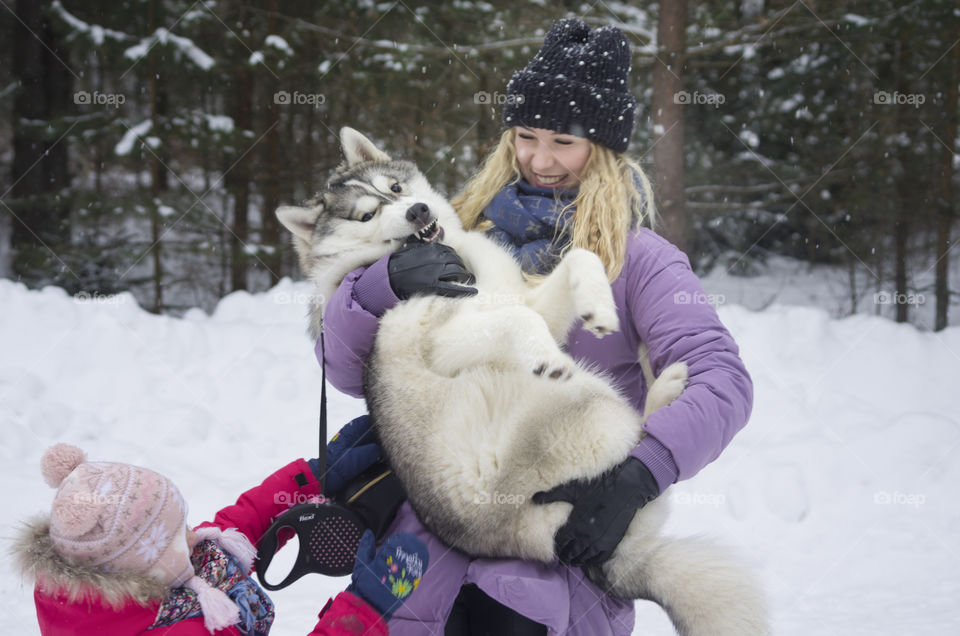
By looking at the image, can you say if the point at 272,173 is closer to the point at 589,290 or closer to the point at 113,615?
the point at 589,290

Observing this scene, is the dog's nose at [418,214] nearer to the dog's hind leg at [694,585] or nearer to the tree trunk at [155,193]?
the dog's hind leg at [694,585]

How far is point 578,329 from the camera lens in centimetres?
245

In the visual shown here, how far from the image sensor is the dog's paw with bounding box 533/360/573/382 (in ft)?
6.64

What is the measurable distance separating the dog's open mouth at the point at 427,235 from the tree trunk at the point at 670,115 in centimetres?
575

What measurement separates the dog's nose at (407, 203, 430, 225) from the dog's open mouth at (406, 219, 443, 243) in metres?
0.03

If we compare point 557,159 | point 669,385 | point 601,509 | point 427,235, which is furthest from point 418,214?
point 601,509

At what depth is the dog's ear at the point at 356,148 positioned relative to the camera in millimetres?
3057

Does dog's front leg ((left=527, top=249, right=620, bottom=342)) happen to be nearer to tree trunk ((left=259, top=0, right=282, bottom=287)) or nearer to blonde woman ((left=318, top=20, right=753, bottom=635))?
blonde woman ((left=318, top=20, right=753, bottom=635))

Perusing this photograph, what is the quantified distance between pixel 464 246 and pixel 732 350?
1.08 metres

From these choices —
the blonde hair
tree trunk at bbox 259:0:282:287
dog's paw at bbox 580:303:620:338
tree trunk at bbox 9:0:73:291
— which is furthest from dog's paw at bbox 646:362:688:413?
tree trunk at bbox 9:0:73:291

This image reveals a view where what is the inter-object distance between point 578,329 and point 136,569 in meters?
1.52

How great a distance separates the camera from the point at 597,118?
2367 mm

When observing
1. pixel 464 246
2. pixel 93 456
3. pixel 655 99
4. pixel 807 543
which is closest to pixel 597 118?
pixel 464 246

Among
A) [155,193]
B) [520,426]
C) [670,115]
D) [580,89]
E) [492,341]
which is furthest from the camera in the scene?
[155,193]
